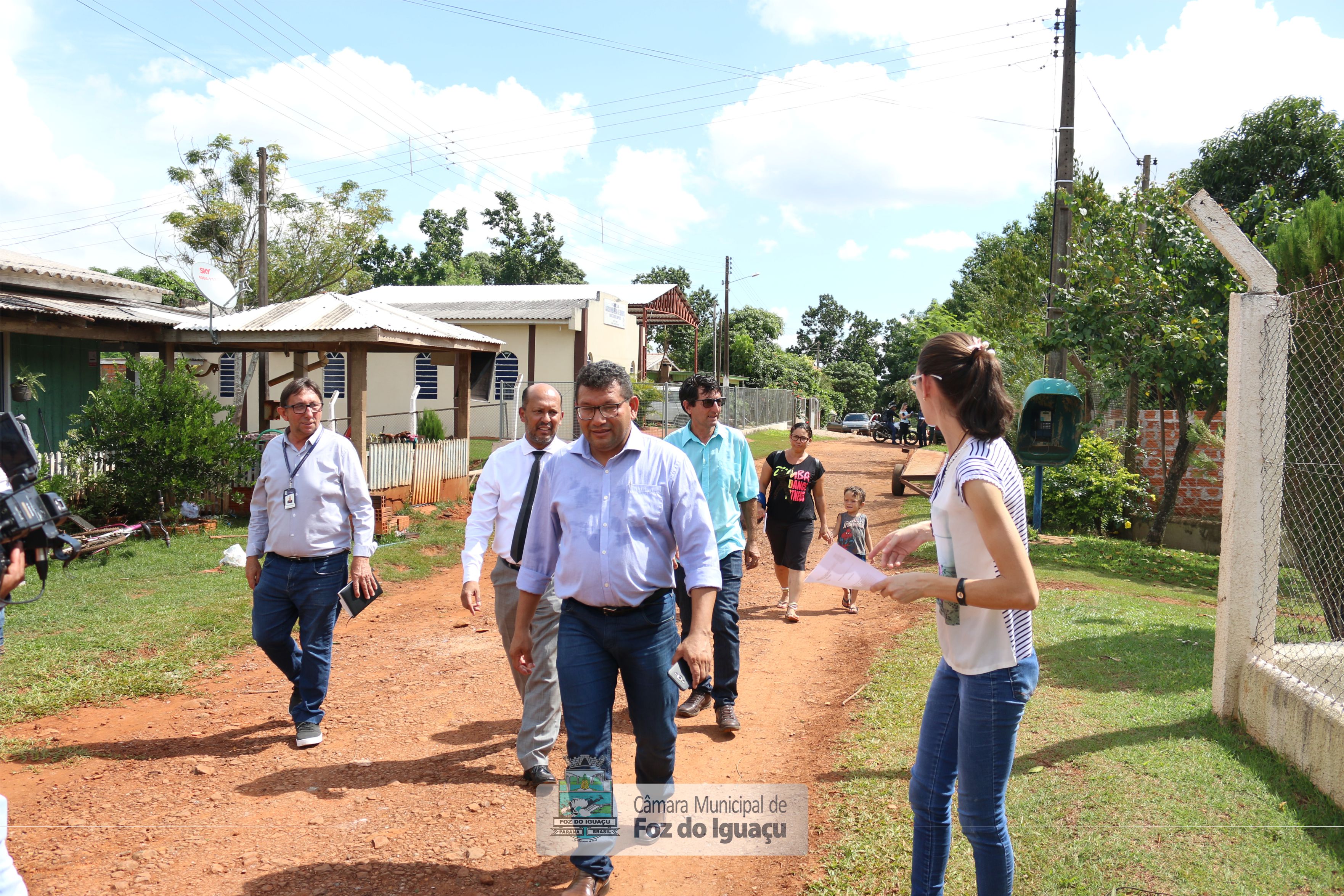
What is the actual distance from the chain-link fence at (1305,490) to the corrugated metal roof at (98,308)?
12368 mm

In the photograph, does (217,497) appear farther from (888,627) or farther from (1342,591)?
(1342,591)

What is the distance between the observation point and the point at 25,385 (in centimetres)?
1162

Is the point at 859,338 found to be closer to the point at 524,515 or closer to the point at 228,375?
the point at 228,375

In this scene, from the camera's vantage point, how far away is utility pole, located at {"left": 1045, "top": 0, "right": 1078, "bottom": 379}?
13.8 meters

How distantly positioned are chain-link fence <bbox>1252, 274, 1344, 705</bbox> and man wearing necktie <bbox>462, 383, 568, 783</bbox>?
11.9ft

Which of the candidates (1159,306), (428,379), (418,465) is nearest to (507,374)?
(428,379)

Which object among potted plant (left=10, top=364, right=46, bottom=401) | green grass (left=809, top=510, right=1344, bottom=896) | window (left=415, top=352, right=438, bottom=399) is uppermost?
window (left=415, top=352, right=438, bottom=399)

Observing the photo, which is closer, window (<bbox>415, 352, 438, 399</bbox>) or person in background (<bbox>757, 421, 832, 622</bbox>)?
person in background (<bbox>757, 421, 832, 622</bbox>)

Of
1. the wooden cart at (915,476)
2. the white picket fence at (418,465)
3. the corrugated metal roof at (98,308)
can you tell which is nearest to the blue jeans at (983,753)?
the white picket fence at (418,465)

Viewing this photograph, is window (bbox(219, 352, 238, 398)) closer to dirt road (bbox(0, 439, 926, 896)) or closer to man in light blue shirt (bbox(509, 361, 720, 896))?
dirt road (bbox(0, 439, 926, 896))

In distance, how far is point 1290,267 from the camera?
23.9 feet

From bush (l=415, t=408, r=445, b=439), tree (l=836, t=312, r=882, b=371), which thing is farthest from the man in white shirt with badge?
tree (l=836, t=312, r=882, b=371)

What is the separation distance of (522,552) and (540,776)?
3.82 ft

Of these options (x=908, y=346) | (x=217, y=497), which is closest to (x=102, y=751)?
(x=217, y=497)
